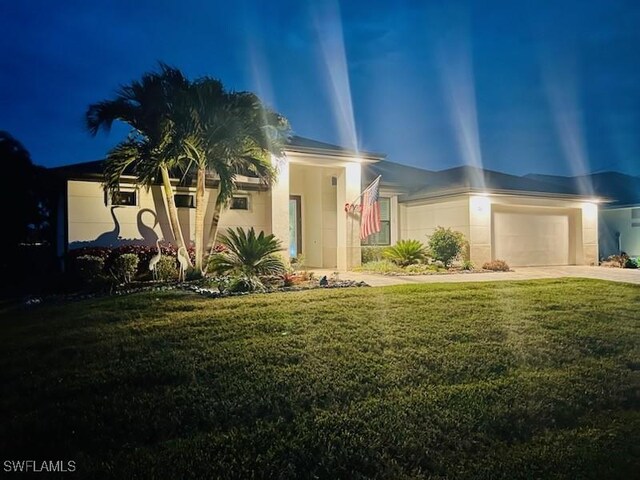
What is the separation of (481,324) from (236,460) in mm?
4773

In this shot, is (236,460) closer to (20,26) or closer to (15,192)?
(15,192)

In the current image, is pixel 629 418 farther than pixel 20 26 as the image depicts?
No

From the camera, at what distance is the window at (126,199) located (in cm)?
1269

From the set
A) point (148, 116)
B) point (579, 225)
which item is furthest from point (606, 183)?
point (148, 116)

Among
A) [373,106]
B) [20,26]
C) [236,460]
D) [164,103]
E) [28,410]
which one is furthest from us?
[373,106]

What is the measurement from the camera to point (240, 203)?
566 inches

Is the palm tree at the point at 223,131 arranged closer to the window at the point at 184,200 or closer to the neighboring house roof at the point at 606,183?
the window at the point at 184,200

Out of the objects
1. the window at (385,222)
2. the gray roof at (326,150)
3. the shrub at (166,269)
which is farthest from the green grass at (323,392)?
the window at (385,222)

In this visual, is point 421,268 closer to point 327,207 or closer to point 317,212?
point 327,207

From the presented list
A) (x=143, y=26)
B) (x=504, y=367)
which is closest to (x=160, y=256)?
(x=504, y=367)

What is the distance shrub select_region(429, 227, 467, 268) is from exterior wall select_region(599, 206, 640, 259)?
34.1 feet

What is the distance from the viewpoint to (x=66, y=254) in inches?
472

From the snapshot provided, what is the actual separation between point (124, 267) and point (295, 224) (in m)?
7.59

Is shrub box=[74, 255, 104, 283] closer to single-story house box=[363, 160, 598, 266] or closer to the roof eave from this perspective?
single-story house box=[363, 160, 598, 266]
